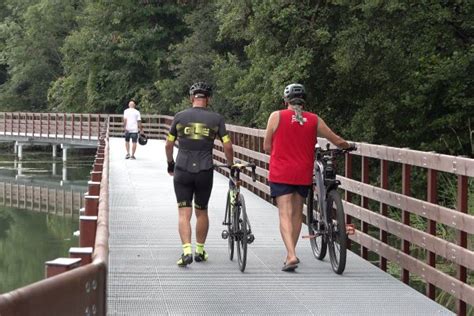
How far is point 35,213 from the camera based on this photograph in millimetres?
33969

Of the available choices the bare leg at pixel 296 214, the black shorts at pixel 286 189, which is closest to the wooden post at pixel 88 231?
the black shorts at pixel 286 189

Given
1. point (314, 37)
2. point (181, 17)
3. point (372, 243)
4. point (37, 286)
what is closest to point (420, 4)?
point (314, 37)

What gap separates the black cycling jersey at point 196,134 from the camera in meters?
8.24

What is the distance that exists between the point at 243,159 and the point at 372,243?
9.15m

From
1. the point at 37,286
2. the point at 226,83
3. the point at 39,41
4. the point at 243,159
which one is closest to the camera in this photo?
the point at 37,286

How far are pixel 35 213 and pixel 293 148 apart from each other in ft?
89.1

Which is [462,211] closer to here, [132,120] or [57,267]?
[57,267]

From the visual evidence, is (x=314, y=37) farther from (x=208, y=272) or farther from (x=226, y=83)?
(x=208, y=272)

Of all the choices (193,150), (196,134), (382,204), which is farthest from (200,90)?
(382,204)

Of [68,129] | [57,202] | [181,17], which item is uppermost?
[181,17]

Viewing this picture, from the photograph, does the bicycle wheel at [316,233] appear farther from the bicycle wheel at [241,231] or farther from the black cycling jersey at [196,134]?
the black cycling jersey at [196,134]

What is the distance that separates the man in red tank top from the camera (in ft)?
26.5

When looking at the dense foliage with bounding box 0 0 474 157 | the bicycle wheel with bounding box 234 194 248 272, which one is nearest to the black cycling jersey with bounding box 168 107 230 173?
the bicycle wheel with bounding box 234 194 248 272

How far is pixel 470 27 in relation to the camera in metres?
20.9
